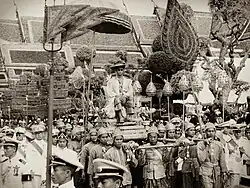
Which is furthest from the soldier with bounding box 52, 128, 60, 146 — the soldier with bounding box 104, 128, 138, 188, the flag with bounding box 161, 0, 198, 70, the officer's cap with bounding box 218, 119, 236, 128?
the officer's cap with bounding box 218, 119, 236, 128

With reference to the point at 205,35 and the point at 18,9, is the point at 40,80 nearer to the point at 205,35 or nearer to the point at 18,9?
the point at 18,9

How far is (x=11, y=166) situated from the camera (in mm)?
2701

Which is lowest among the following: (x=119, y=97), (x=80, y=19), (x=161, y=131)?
(x=161, y=131)

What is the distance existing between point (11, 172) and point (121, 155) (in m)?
0.56

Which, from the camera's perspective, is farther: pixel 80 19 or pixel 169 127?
pixel 169 127

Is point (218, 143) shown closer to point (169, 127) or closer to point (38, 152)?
point (169, 127)

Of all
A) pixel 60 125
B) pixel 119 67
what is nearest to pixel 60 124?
pixel 60 125

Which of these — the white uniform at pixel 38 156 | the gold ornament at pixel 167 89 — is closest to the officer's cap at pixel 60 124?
the white uniform at pixel 38 156

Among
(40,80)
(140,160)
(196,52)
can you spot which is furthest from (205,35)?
(40,80)

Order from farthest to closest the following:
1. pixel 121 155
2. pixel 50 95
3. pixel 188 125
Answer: pixel 188 125 → pixel 121 155 → pixel 50 95

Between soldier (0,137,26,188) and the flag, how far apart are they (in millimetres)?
1000

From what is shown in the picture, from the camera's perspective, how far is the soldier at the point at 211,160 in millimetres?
3082

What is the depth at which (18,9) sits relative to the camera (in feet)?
8.97

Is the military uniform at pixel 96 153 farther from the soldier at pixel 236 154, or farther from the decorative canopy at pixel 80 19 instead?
the soldier at pixel 236 154
